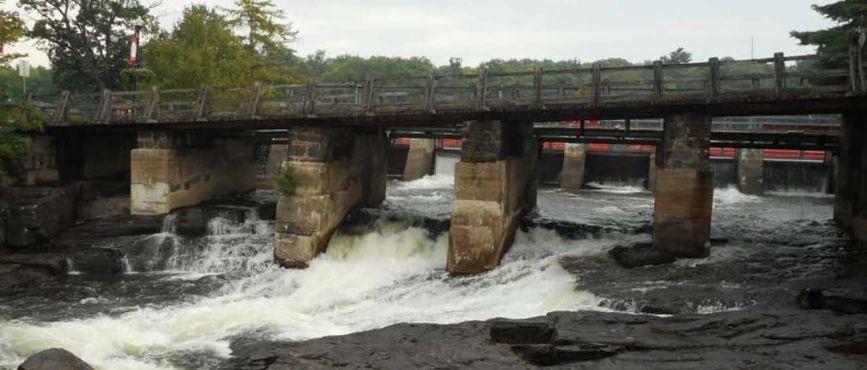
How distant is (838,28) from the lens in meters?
28.7

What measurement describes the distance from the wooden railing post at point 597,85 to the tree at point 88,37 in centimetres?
2452

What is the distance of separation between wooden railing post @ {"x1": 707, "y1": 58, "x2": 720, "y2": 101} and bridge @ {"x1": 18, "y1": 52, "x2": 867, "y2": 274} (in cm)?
3

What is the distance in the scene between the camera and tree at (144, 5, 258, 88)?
3216cm

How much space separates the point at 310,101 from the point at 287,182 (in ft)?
8.57

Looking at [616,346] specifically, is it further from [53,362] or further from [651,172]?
[651,172]

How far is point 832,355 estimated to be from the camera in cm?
1138

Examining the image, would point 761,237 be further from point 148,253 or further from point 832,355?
point 148,253

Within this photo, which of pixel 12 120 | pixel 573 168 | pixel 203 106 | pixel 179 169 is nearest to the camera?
pixel 12 120

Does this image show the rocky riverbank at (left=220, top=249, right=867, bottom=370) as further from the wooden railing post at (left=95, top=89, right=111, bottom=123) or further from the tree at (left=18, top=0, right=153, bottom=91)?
the tree at (left=18, top=0, right=153, bottom=91)

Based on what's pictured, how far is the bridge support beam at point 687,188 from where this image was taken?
19.2 meters

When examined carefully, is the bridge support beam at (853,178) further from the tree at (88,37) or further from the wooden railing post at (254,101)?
the tree at (88,37)

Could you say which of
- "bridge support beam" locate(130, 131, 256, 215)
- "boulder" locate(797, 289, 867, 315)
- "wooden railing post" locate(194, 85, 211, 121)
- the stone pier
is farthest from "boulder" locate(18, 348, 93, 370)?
the stone pier

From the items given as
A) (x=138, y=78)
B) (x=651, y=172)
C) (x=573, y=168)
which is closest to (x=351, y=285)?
(x=138, y=78)

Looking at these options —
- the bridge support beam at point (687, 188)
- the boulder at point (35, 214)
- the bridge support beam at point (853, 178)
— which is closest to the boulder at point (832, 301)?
the bridge support beam at point (687, 188)
